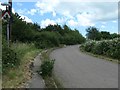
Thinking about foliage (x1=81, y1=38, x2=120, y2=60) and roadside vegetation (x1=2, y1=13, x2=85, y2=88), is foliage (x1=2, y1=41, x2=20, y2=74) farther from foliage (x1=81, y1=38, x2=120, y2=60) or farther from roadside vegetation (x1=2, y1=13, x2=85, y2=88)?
foliage (x1=81, y1=38, x2=120, y2=60)

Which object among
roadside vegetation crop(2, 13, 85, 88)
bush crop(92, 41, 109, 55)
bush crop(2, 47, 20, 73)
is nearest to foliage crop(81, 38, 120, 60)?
bush crop(92, 41, 109, 55)

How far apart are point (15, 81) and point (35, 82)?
1216mm

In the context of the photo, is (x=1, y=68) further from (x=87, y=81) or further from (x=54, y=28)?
(x=54, y=28)

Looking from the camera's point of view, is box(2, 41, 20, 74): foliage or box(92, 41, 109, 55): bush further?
box(92, 41, 109, 55): bush

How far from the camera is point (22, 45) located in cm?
2861

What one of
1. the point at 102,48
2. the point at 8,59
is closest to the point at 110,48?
the point at 102,48

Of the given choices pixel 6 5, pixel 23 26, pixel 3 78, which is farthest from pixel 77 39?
pixel 3 78

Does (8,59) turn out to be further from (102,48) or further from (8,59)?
(102,48)

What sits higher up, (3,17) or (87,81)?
(3,17)

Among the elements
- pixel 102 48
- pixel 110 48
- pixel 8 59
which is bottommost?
pixel 102 48

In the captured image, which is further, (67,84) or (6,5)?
(6,5)

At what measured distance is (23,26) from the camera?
56.8m

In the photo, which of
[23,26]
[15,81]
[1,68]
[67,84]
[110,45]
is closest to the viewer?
[15,81]

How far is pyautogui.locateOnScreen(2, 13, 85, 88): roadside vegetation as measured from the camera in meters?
14.4
